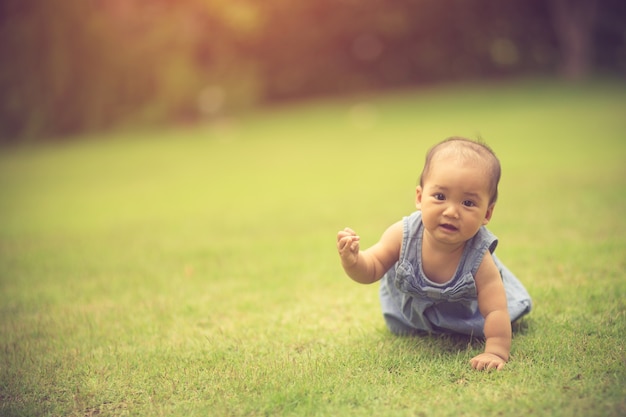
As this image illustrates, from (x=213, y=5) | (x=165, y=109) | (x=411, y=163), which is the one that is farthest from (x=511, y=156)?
(x=213, y=5)

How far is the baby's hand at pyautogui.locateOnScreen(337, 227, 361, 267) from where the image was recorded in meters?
2.31

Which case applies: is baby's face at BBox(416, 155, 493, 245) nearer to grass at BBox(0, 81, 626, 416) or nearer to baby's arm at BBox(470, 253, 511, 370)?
baby's arm at BBox(470, 253, 511, 370)

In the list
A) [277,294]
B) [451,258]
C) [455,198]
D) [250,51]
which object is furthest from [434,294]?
[250,51]

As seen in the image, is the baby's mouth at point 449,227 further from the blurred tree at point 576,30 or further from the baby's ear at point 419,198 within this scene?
the blurred tree at point 576,30

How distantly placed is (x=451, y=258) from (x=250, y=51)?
16.4 meters

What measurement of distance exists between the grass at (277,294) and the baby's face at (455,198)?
1.55 ft

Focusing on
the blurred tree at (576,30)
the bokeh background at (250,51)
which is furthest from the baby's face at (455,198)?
the blurred tree at (576,30)

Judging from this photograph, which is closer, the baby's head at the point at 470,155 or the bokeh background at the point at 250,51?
the baby's head at the point at 470,155

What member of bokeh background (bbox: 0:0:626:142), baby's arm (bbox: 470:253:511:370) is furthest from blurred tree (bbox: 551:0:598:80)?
baby's arm (bbox: 470:253:511:370)

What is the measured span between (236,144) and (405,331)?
8.49m

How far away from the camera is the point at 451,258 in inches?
95.3

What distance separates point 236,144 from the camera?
10.8 meters

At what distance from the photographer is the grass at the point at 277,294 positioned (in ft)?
7.04

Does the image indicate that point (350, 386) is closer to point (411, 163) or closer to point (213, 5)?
point (411, 163)
